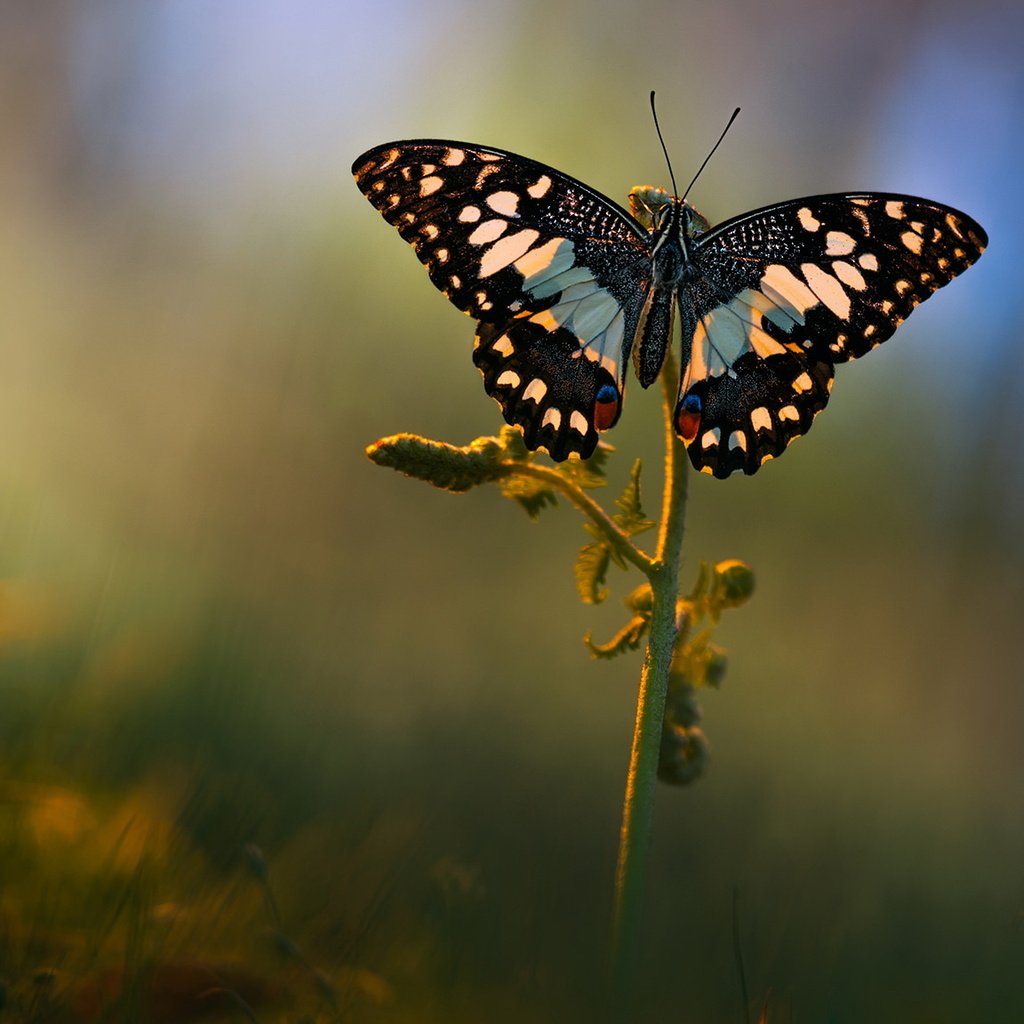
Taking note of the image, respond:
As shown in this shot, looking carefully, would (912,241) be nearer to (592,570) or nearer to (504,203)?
(504,203)

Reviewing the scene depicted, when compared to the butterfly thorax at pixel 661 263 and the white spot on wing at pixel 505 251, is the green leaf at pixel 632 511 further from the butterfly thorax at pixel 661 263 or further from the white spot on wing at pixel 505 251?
the white spot on wing at pixel 505 251

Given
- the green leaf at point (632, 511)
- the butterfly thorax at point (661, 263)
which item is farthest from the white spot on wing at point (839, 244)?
the green leaf at point (632, 511)

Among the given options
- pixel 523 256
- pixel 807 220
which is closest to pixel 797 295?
pixel 807 220

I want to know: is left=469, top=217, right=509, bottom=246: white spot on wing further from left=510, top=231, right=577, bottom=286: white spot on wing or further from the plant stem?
the plant stem

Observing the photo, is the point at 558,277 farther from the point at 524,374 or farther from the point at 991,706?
the point at 991,706

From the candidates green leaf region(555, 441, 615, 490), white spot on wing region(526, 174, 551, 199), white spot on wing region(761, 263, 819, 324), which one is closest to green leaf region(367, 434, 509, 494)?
green leaf region(555, 441, 615, 490)

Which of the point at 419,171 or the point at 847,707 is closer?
the point at 419,171

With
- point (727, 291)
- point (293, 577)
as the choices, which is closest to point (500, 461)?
point (727, 291)
